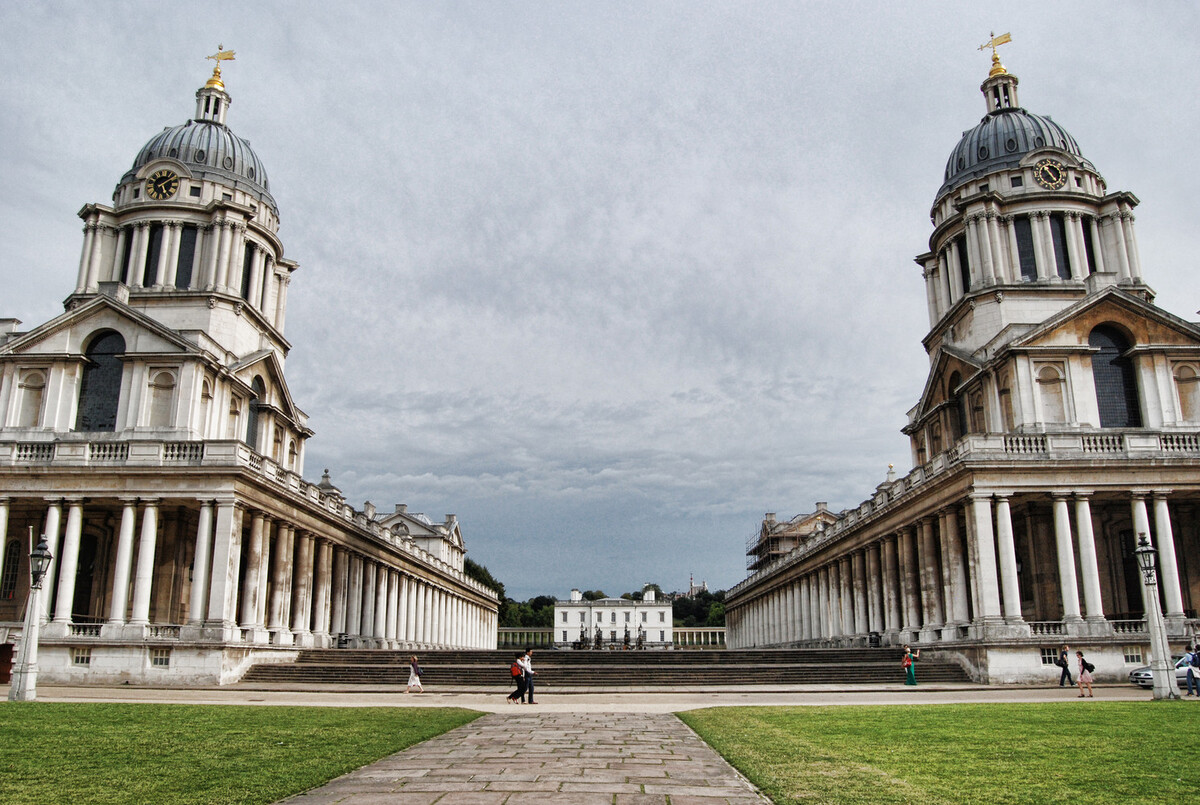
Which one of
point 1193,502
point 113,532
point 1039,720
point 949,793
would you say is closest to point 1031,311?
point 1193,502

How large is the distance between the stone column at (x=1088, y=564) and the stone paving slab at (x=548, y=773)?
1060 inches

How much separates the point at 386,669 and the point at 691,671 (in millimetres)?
12894

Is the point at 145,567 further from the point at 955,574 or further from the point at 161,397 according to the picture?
the point at 955,574

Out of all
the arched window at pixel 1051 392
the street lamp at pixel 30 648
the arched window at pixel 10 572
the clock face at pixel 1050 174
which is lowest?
the street lamp at pixel 30 648

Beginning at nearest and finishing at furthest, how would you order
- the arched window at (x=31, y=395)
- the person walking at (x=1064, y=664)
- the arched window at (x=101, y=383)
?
the person walking at (x=1064, y=664) → the arched window at (x=31, y=395) → the arched window at (x=101, y=383)

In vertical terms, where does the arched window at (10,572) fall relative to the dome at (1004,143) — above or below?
below

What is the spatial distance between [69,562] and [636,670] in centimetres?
2490

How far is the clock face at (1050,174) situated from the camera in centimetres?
5325

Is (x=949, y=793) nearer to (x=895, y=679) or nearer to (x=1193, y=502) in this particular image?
(x=895, y=679)

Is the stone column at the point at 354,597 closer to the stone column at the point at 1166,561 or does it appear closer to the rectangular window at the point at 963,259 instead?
the rectangular window at the point at 963,259

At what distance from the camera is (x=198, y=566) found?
38.8 meters

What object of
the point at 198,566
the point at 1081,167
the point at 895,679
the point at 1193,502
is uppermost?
the point at 1081,167

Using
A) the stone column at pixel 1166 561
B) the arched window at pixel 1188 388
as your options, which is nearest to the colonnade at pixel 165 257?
the stone column at pixel 1166 561

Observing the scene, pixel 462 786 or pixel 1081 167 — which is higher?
pixel 1081 167
